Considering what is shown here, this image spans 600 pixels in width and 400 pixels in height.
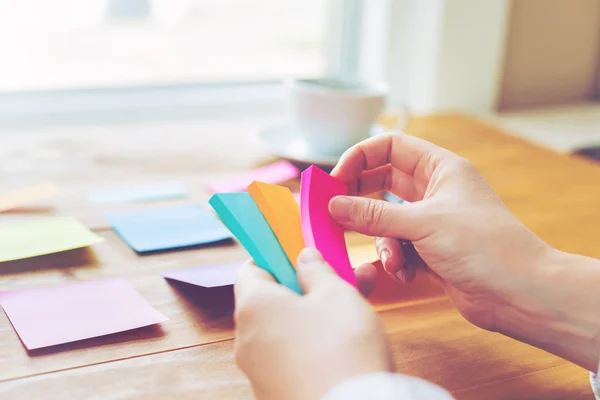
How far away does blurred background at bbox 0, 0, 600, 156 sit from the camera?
1197mm

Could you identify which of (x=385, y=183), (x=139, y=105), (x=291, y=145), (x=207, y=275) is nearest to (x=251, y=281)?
(x=207, y=275)

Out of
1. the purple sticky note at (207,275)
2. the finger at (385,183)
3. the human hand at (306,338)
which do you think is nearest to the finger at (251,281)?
the human hand at (306,338)

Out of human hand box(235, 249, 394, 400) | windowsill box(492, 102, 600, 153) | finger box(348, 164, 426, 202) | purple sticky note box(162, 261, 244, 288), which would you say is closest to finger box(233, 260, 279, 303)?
human hand box(235, 249, 394, 400)

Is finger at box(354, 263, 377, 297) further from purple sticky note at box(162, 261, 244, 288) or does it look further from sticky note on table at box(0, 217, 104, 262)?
sticky note on table at box(0, 217, 104, 262)

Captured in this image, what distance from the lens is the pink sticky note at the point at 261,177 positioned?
843 millimetres

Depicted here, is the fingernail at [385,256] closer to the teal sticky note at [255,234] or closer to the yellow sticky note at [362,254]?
the yellow sticky note at [362,254]

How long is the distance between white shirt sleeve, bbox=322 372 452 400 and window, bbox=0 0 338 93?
97 cm

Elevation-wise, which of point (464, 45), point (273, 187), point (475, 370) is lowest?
point (475, 370)

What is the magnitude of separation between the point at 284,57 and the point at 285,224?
37.4 inches

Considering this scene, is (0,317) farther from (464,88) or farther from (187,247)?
(464,88)

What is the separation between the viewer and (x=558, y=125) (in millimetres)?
1290

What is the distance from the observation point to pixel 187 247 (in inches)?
27.0

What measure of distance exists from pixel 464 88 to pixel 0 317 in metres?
1.01

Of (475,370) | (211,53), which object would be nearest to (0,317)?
(475,370)
